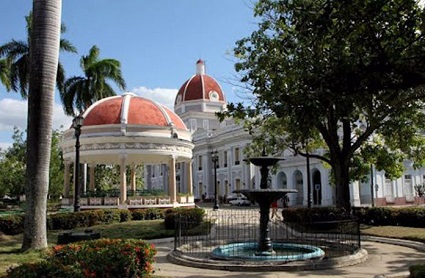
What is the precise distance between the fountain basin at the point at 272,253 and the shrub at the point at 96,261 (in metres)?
3.93

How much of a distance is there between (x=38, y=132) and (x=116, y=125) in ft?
55.5

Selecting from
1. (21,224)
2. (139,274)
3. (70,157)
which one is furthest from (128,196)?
(139,274)

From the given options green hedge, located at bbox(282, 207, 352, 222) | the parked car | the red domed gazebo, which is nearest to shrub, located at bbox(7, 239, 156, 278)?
green hedge, located at bbox(282, 207, 352, 222)

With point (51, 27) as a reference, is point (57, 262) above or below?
below

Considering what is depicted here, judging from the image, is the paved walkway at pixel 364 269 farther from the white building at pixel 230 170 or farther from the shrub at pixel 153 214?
the white building at pixel 230 170

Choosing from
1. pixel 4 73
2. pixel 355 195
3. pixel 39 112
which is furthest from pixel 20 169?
pixel 39 112

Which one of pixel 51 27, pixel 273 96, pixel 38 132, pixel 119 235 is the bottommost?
pixel 119 235

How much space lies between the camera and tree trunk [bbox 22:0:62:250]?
12352 millimetres

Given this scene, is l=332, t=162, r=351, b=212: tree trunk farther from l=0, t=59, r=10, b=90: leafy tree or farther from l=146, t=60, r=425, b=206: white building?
l=0, t=59, r=10, b=90: leafy tree

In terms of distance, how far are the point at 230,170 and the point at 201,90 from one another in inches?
685

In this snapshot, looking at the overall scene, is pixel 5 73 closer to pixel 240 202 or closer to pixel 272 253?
pixel 240 202

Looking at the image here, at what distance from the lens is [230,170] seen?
60.2 meters

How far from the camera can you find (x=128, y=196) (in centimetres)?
3012

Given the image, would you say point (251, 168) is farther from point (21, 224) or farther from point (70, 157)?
point (21, 224)
